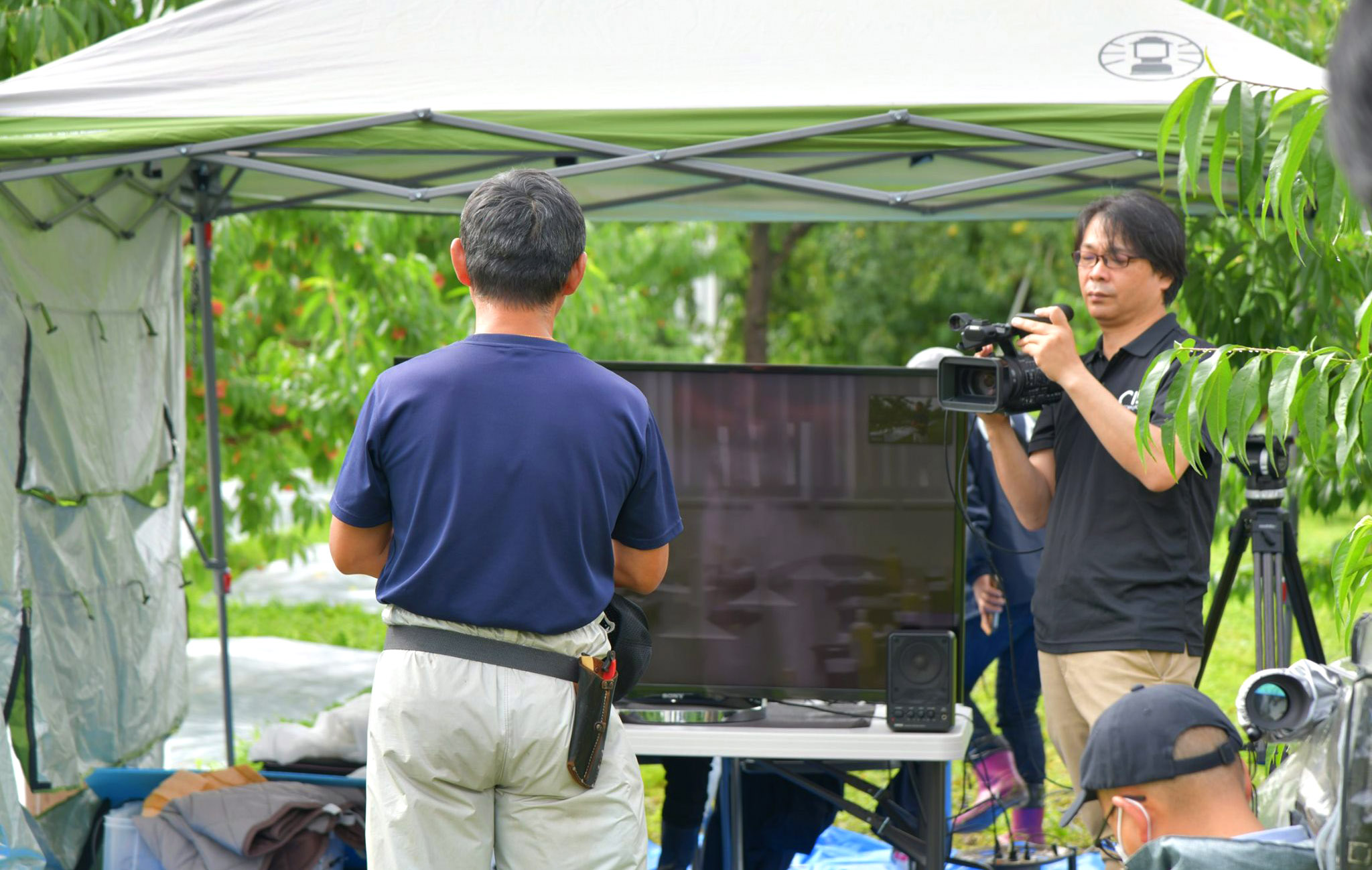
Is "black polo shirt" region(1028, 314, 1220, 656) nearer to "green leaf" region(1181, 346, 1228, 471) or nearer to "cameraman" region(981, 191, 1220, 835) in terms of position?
"cameraman" region(981, 191, 1220, 835)

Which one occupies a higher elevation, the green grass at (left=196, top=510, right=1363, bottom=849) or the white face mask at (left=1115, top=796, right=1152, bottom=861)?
the white face mask at (left=1115, top=796, right=1152, bottom=861)

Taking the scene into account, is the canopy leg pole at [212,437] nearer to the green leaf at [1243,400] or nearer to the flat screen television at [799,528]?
the flat screen television at [799,528]

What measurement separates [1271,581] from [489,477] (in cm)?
202

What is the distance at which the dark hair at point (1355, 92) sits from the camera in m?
0.68

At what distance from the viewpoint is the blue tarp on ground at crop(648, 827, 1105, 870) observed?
171 inches

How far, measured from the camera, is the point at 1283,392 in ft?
6.50

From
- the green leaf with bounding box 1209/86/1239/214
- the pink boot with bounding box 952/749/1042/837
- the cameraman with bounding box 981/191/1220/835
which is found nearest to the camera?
the green leaf with bounding box 1209/86/1239/214

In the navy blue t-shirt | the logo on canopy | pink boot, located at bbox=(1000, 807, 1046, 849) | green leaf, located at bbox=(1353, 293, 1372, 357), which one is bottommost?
pink boot, located at bbox=(1000, 807, 1046, 849)

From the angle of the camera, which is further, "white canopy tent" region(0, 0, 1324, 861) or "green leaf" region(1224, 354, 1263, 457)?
"white canopy tent" region(0, 0, 1324, 861)

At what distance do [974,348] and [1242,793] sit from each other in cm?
142

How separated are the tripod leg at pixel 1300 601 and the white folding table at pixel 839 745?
0.86m

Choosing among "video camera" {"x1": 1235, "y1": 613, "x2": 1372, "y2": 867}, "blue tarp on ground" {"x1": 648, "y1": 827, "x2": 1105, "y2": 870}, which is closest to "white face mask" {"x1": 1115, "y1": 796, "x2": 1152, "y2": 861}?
"video camera" {"x1": 1235, "y1": 613, "x2": 1372, "y2": 867}

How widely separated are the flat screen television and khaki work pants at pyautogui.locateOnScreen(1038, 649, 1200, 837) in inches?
8.8

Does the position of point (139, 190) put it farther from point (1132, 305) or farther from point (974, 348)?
point (1132, 305)
